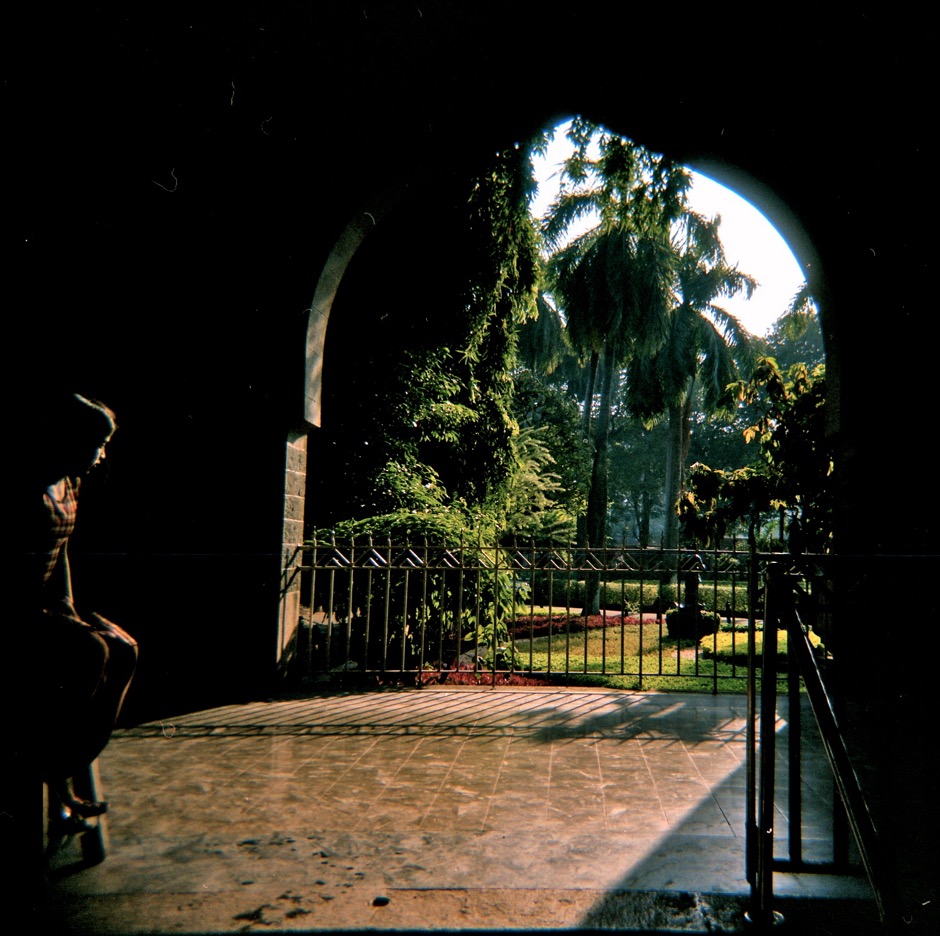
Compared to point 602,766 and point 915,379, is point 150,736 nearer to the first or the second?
point 602,766

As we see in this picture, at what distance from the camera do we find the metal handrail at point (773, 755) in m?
2.53

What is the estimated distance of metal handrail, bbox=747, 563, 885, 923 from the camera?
2.53m

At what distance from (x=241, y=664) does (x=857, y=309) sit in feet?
18.9

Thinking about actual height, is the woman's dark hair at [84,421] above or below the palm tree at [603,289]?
below

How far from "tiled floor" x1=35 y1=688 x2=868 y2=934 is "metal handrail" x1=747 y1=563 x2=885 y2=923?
0.66 ft

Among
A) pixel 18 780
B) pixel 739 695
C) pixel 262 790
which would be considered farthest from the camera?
pixel 739 695

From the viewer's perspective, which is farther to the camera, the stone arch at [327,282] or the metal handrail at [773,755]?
the stone arch at [327,282]

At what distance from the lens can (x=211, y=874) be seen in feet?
10.2

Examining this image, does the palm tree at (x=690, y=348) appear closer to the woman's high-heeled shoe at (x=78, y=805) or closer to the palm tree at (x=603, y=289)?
the palm tree at (x=603, y=289)

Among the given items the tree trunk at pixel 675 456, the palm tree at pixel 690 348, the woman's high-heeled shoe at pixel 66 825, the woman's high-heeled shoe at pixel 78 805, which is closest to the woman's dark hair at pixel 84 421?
the woman's high-heeled shoe at pixel 78 805

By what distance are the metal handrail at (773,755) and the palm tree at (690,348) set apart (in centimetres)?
2257

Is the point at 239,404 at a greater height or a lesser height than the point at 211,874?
greater

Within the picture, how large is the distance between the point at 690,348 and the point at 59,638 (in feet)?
82.6

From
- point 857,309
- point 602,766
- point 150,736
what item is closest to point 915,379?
point 857,309
